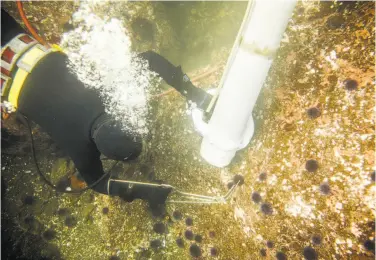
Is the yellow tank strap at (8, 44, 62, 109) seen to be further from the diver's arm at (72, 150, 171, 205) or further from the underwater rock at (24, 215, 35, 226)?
the underwater rock at (24, 215, 35, 226)

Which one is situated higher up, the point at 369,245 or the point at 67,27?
the point at 67,27

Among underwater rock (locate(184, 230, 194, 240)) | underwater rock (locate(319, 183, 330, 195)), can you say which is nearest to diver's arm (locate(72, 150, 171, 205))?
underwater rock (locate(184, 230, 194, 240))

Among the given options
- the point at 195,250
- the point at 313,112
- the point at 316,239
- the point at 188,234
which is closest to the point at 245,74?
the point at 313,112

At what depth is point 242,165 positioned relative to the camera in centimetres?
296

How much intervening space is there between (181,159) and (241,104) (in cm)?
189

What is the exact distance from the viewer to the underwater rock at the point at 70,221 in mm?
4520

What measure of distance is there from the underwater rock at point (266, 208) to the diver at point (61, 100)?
1.44 m

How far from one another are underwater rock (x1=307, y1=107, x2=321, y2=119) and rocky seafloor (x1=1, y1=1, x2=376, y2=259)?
1cm


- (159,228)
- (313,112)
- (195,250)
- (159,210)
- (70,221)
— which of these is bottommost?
(70,221)

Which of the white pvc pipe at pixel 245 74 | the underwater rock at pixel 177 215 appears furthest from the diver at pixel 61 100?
the underwater rock at pixel 177 215

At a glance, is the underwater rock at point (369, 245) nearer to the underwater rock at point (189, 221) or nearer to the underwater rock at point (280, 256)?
the underwater rock at point (280, 256)

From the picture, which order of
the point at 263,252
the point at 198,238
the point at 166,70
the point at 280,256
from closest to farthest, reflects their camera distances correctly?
the point at 280,256, the point at 263,252, the point at 166,70, the point at 198,238

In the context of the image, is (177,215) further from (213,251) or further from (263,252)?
(263,252)

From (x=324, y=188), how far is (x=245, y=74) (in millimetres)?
1402
